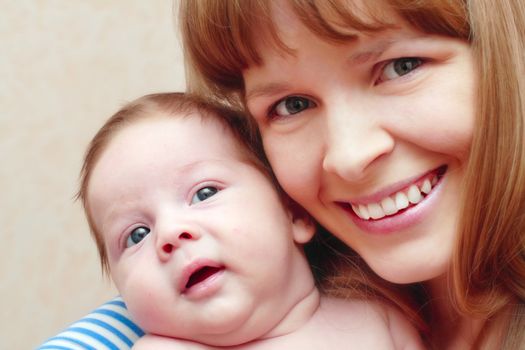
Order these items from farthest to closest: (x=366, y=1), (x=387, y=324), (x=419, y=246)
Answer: (x=387, y=324) < (x=419, y=246) < (x=366, y=1)

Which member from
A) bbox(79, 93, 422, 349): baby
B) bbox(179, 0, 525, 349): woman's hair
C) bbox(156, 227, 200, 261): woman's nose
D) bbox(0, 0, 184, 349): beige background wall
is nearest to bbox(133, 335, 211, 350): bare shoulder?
bbox(79, 93, 422, 349): baby

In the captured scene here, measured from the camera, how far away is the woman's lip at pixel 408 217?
96 cm

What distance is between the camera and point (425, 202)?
0.96m

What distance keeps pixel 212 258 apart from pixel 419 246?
10.0 inches

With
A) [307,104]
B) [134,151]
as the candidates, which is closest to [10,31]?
[134,151]

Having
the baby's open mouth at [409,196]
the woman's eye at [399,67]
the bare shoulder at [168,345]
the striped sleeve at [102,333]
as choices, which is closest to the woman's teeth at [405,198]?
the baby's open mouth at [409,196]

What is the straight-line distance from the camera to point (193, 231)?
37.8 inches

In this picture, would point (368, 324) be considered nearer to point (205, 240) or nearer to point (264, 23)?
point (205, 240)

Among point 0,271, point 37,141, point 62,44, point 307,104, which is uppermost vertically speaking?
point 307,104

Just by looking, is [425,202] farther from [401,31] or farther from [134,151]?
[134,151]

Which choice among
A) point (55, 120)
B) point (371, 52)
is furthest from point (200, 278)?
point (55, 120)

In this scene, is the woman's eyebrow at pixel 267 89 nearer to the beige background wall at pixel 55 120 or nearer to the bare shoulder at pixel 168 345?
the bare shoulder at pixel 168 345

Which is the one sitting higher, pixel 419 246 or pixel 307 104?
pixel 307 104

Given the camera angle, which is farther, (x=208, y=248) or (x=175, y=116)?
(x=175, y=116)
